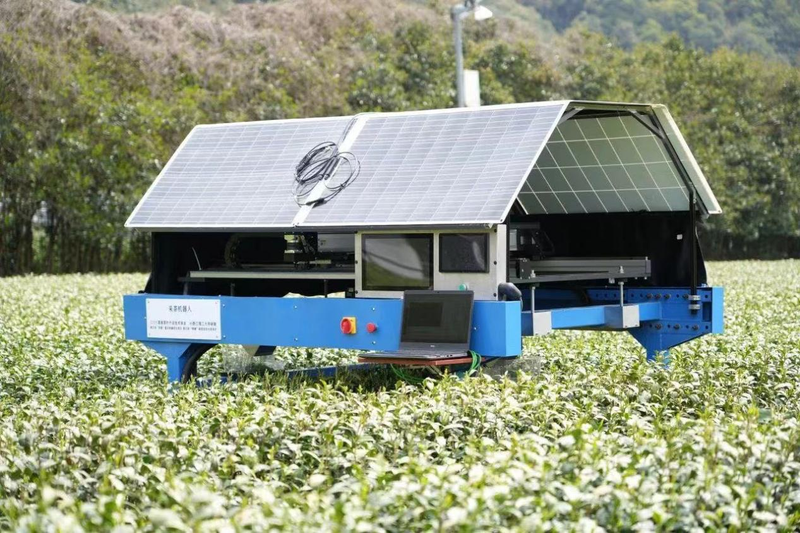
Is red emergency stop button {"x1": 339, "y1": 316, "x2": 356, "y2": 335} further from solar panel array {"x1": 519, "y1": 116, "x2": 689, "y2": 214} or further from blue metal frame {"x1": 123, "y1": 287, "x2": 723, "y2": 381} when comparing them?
solar panel array {"x1": 519, "y1": 116, "x2": 689, "y2": 214}

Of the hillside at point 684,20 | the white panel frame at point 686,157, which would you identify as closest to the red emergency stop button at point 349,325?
the white panel frame at point 686,157

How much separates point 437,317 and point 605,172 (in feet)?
9.41

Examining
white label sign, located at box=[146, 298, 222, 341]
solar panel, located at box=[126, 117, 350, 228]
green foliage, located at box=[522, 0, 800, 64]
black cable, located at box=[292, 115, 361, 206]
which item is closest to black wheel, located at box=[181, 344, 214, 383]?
white label sign, located at box=[146, 298, 222, 341]

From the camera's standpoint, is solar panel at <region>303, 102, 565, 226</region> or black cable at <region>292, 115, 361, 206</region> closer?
solar panel at <region>303, 102, 565, 226</region>

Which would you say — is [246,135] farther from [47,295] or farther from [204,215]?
[47,295]

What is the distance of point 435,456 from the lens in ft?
19.9

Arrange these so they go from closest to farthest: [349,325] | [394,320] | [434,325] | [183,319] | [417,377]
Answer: [434,325]
[394,320]
[349,325]
[417,377]
[183,319]

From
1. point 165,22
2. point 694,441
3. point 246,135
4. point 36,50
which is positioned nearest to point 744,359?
point 694,441

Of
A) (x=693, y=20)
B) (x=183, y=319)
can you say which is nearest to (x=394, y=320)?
(x=183, y=319)

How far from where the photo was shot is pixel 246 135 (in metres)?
10.2

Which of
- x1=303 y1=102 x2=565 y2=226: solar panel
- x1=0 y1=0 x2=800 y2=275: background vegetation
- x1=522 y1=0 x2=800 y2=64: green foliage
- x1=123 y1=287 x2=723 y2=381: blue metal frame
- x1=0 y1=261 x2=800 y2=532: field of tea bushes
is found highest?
x1=522 y1=0 x2=800 y2=64: green foliage

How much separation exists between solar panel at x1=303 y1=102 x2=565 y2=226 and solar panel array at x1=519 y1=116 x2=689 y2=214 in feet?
4.15

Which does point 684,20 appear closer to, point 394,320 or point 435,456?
point 394,320

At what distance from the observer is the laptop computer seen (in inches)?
309
